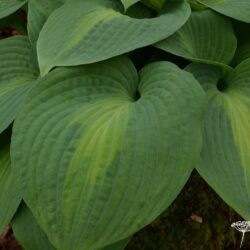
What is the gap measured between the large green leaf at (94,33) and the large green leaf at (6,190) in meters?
0.26

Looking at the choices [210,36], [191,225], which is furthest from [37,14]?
[191,225]

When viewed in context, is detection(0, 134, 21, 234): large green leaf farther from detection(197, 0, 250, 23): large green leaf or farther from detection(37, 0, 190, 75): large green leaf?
detection(197, 0, 250, 23): large green leaf

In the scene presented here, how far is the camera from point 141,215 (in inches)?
37.9

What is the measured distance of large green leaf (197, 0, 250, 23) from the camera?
1.33 m

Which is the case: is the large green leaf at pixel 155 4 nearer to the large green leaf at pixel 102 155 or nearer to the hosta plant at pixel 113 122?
the hosta plant at pixel 113 122

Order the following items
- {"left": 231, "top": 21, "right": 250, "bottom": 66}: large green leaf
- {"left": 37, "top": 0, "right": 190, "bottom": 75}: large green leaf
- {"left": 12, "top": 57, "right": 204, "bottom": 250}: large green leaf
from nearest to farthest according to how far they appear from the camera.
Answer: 1. {"left": 12, "top": 57, "right": 204, "bottom": 250}: large green leaf
2. {"left": 37, "top": 0, "right": 190, "bottom": 75}: large green leaf
3. {"left": 231, "top": 21, "right": 250, "bottom": 66}: large green leaf

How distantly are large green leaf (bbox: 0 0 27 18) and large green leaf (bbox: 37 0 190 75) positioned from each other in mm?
247

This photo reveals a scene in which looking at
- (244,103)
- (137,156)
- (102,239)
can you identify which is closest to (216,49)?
(244,103)

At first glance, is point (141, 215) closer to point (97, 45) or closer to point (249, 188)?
point (249, 188)

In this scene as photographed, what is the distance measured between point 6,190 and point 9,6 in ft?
1.92

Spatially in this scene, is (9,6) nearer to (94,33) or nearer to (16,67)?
(16,67)

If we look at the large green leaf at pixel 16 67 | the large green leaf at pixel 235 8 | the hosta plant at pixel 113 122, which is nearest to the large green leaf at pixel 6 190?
the hosta plant at pixel 113 122

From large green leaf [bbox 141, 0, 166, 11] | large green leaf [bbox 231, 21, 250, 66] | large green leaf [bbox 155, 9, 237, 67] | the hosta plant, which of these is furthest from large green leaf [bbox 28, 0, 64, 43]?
large green leaf [bbox 231, 21, 250, 66]

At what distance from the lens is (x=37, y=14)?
1.40 metres
